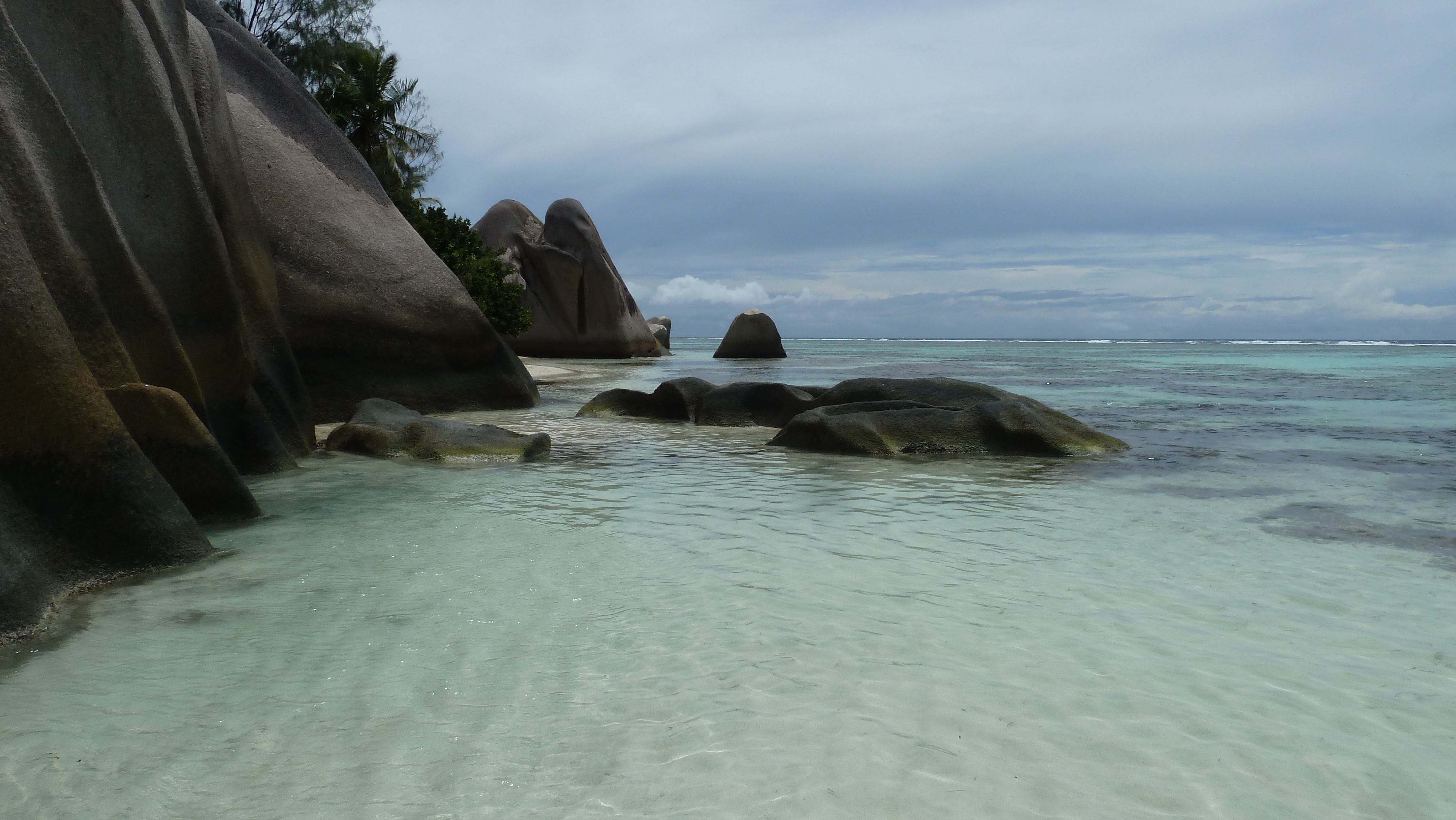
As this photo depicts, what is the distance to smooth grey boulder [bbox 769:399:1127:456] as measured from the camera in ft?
29.5

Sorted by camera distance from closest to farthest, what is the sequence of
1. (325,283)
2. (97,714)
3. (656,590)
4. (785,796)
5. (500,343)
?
(785,796)
(97,714)
(656,590)
(325,283)
(500,343)

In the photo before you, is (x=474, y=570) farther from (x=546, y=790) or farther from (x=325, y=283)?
(x=325, y=283)

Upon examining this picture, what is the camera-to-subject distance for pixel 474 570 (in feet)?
14.9

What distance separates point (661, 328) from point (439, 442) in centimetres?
4201

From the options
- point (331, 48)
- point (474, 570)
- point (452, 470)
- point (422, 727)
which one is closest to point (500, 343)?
point (452, 470)

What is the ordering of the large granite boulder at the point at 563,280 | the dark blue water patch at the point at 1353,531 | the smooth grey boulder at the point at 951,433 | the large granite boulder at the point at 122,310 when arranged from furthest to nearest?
the large granite boulder at the point at 563,280 < the smooth grey boulder at the point at 951,433 < the dark blue water patch at the point at 1353,531 < the large granite boulder at the point at 122,310

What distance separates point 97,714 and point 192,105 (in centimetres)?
564

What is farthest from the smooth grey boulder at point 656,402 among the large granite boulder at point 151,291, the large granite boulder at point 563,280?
the large granite boulder at point 563,280

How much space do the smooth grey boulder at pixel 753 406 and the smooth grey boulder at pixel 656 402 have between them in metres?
0.23

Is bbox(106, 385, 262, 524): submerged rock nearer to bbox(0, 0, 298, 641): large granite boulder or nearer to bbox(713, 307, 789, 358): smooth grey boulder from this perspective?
bbox(0, 0, 298, 641): large granite boulder

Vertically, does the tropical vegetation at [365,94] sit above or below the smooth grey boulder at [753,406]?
above

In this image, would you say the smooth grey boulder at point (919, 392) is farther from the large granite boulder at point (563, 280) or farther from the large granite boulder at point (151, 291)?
the large granite boulder at point (563, 280)

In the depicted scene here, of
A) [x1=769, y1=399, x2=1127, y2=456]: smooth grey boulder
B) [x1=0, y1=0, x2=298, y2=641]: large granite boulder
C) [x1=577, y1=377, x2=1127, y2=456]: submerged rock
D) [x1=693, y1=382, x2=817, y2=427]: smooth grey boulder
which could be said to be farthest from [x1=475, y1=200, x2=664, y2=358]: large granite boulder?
[x1=0, y1=0, x2=298, y2=641]: large granite boulder

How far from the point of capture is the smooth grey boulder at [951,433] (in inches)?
354
